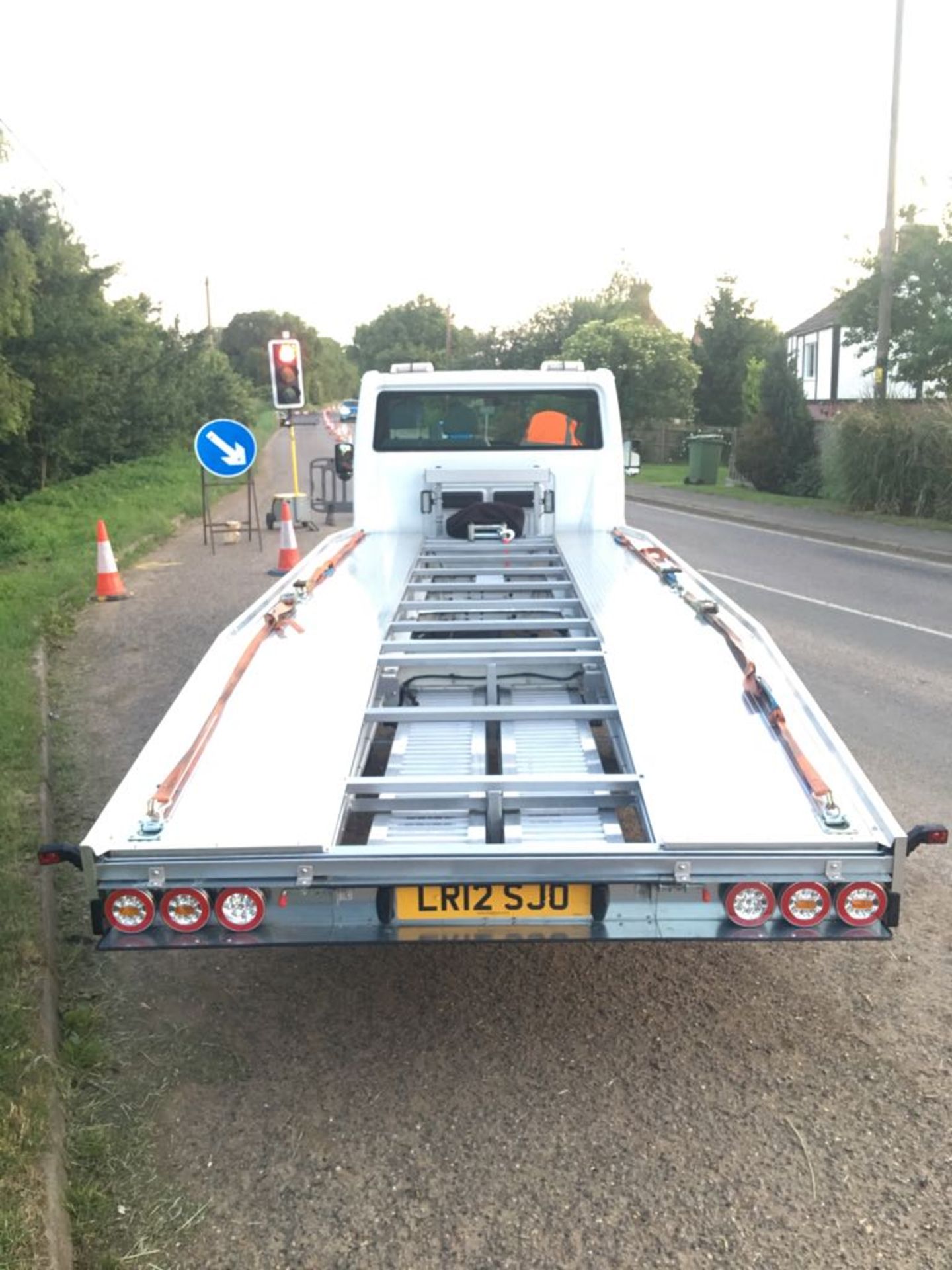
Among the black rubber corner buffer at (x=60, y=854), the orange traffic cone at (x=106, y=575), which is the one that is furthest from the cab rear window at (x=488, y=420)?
the black rubber corner buffer at (x=60, y=854)

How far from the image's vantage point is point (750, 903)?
2973 millimetres

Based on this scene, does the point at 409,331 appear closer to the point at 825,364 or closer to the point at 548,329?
the point at 548,329

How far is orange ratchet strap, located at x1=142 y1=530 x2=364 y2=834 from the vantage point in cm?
314

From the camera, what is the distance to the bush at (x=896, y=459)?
1778cm

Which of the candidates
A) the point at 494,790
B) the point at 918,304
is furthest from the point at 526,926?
the point at 918,304

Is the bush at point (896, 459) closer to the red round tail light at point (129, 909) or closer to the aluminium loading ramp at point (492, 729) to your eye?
the aluminium loading ramp at point (492, 729)

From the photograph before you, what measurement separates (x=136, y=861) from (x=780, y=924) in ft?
5.84

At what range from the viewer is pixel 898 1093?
327 cm

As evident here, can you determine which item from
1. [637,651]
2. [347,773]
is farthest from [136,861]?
[637,651]

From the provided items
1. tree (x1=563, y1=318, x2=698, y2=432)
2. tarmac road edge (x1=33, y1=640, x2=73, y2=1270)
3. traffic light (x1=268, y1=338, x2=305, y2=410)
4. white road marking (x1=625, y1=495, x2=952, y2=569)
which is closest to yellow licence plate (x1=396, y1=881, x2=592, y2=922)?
tarmac road edge (x1=33, y1=640, x2=73, y2=1270)

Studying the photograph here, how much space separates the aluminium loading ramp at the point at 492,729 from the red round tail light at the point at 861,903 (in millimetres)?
626

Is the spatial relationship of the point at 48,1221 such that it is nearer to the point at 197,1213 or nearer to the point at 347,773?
the point at 197,1213

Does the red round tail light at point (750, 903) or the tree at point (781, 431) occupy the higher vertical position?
the tree at point (781, 431)

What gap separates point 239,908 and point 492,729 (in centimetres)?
155
